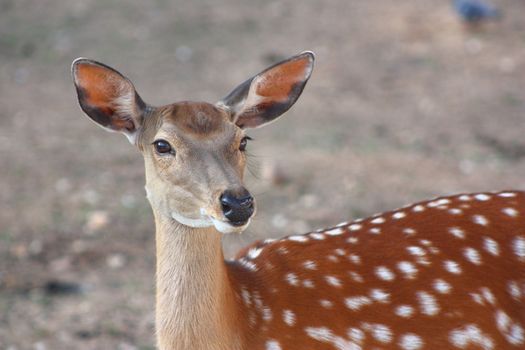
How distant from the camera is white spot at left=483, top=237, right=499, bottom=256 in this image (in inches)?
147

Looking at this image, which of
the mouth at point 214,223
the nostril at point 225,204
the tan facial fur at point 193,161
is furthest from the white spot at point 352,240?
the nostril at point 225,204

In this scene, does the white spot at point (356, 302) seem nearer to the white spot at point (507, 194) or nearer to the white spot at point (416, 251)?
the white spot at point (416, 251)

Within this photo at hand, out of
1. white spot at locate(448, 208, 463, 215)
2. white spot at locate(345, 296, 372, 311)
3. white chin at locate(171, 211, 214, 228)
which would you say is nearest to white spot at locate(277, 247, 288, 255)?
white spot at locate(345, 296, 372, 311)

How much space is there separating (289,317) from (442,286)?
1.97ft

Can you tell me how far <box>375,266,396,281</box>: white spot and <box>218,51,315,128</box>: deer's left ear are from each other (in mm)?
717

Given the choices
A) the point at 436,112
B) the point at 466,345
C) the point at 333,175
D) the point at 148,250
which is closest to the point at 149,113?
the point at 466,345

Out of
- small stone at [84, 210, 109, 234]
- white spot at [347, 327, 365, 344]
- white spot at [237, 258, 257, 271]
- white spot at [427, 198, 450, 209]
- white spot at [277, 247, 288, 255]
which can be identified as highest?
white spot at [277, 247, 288, 255]

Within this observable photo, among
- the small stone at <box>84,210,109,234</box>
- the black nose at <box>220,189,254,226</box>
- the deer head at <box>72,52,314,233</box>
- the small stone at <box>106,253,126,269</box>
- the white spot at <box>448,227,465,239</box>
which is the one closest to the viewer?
the black nose at <box>220,189,254,226</box>

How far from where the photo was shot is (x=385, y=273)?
371 centimetres

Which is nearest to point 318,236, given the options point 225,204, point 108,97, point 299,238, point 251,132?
point 299,238

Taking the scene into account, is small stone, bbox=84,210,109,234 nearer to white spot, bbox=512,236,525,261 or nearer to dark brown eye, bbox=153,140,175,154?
dark brown eye, bbox=153,140,175,154

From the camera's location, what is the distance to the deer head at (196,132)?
10.6 feet

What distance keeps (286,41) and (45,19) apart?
8.39 feet

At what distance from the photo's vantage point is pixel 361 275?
3.71 m
